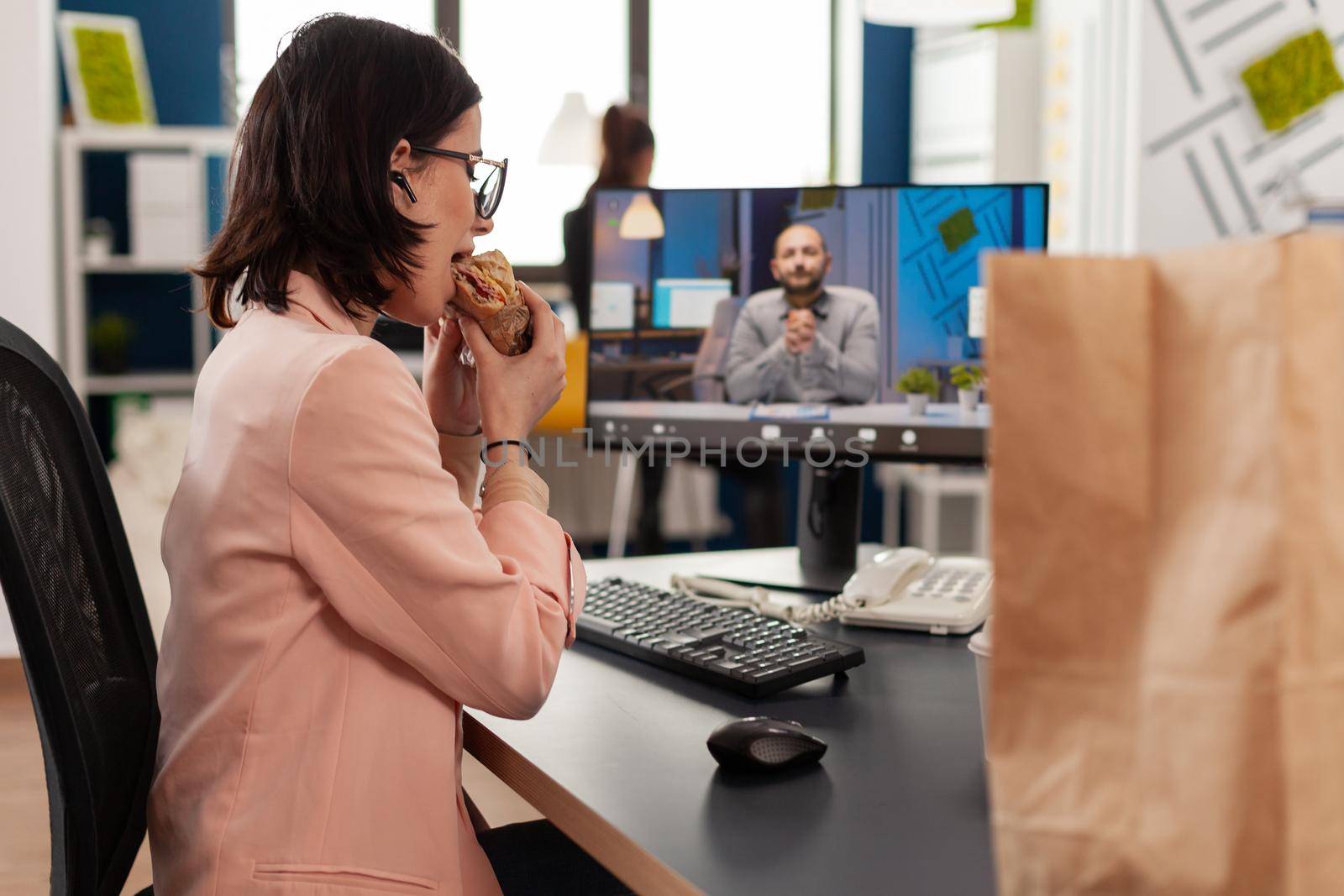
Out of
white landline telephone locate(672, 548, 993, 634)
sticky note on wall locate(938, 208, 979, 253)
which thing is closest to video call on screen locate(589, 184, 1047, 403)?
sticky note on wall locate(938, 208, 979, 253)

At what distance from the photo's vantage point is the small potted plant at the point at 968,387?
145 cm

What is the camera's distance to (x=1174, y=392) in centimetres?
44

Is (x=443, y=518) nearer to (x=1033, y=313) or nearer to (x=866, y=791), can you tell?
(x=866, y=791)

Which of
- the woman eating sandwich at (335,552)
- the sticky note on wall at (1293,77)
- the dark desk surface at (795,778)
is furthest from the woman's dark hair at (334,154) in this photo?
the sticky note on wall at (1293,77)

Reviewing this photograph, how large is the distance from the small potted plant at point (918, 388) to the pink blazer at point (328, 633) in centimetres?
68

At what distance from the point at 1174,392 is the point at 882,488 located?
447 cm

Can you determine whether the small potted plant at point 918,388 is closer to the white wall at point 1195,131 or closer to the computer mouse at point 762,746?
the computer mouse at point 762,746

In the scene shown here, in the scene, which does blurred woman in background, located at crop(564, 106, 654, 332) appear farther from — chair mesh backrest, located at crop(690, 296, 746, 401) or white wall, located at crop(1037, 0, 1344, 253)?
chair mesh backrest, located at crop(690, 296, 746, 401)

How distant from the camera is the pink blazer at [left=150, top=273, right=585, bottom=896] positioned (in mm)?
833

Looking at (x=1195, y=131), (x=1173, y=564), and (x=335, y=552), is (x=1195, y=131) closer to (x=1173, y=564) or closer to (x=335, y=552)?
(x=335, y=552)

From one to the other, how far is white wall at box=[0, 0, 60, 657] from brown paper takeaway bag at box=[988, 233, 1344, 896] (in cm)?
312

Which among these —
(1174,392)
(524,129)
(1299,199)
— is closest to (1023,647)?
(1174,392)

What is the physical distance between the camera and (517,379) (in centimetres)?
109

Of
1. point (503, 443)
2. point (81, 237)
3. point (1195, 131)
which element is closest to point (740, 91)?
point (1195, 131)
